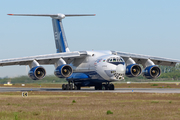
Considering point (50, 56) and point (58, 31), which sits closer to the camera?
point (50, 56)

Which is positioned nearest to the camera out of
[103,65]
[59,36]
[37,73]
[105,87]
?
[37,73]

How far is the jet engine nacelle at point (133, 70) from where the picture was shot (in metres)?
37.2

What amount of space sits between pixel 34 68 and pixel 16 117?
860 inches

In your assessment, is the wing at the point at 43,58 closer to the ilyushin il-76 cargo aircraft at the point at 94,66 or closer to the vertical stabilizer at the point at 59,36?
the ilyushin il-76 cargo aircraft at the point at 94,66

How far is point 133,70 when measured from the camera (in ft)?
124

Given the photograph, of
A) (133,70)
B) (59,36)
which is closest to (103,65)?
(133,70)

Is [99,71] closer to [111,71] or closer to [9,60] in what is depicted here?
[111,71]

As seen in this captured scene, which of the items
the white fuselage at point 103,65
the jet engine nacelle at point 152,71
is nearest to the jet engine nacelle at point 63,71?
the white fuselage at point 103,65

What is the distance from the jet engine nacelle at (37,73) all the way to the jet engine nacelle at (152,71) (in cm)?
1203

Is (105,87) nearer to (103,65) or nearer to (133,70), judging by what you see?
(103,65)

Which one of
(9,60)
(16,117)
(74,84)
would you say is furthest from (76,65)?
(16,117)

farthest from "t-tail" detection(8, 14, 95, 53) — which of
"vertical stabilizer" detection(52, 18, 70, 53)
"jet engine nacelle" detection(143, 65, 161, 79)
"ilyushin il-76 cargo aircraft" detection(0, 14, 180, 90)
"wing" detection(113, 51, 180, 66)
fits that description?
"jet engine nacelle" detection(143, 65, 161, 79)

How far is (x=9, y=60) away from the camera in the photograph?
36.3 m

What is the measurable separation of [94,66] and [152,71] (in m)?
6.91
